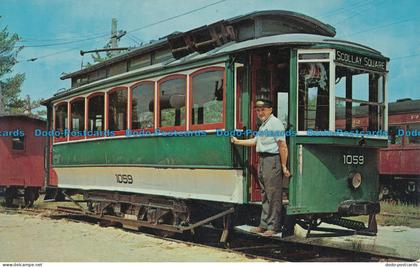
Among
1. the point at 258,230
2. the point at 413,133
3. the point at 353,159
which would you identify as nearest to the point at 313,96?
the point at 353,159

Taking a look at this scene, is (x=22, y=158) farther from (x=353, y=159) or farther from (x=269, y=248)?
(x=353, y=159)

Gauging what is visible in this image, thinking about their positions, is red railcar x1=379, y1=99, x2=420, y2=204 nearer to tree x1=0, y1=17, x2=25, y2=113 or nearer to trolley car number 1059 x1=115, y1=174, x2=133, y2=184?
trolley car number 1059 x1=115, y1=174, x2=133, y2=184

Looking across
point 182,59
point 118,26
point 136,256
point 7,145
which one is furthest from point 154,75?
point 7,145

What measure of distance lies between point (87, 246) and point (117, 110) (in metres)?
2.62

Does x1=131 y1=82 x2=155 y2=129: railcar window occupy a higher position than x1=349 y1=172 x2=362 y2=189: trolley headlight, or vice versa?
x1=131 y1=82 x2=155 y2=129: railcar window

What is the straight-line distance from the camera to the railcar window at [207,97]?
6961 millimetres

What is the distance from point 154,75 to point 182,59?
64 centimetres

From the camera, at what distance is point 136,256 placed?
6387 mm

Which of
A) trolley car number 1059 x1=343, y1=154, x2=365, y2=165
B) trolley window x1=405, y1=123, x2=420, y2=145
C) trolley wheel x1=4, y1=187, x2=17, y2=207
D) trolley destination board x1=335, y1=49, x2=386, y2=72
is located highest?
trolley destination board x1=335, y1=49, x2=386, y2=72

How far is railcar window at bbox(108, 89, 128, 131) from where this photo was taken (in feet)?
28.9

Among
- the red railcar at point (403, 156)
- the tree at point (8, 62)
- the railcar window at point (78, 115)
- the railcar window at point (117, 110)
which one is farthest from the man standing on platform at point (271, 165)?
the red railcar at point (403, 156)

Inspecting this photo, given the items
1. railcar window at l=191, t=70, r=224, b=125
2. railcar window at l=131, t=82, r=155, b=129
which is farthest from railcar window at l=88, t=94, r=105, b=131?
railcar window at l=191, t=70, r=224, b=125

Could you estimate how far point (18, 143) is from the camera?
13875 millimetres

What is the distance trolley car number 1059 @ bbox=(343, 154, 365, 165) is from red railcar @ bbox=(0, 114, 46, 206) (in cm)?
884
